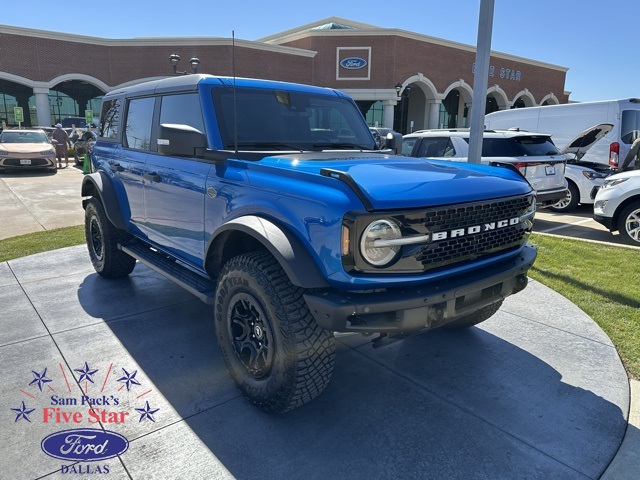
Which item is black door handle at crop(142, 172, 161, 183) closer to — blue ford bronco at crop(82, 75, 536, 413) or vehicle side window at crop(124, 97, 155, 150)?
blue ford bronco at crop(82, 75, 536, 413)

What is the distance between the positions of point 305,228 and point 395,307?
0.64 meters

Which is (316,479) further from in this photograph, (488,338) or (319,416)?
(488,338)

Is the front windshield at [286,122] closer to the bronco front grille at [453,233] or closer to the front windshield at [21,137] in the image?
the bronco front grille at [453,233]

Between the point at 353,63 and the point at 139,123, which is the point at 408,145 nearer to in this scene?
the point at 139,123

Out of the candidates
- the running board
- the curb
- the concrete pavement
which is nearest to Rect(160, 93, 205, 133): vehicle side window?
the running board

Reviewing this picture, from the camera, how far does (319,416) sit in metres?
2.91

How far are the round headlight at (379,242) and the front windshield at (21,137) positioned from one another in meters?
19.7

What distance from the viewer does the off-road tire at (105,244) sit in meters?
5.09

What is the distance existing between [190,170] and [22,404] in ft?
6.29

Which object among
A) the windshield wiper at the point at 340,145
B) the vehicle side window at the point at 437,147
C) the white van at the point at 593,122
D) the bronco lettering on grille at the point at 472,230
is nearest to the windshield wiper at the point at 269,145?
the windshield wiper at the point at 340,145

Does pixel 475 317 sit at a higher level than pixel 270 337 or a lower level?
lower

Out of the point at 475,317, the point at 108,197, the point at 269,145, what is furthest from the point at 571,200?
the point at 108,197

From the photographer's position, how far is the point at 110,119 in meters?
5.23

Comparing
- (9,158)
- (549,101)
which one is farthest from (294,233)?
(549,101)
